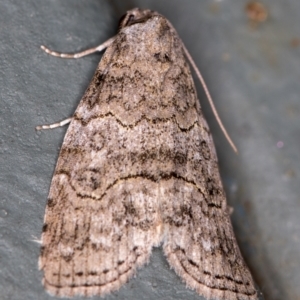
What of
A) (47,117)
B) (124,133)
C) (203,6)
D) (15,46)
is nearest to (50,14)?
(15,46)

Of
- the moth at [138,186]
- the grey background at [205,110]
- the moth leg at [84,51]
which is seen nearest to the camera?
the moth at [138,186]

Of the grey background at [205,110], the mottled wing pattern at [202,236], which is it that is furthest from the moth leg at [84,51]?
the mottled wing pattern at [202,236]

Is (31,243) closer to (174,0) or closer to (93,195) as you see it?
(93,195)

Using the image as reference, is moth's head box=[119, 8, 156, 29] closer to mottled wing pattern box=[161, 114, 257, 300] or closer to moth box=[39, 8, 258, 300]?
moth box=[39, 8, 258, 300]

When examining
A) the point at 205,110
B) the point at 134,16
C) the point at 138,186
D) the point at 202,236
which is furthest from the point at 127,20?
the point at 202,236

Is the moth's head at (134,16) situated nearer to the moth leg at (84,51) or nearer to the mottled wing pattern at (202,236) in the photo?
the moth leg at (84,51)

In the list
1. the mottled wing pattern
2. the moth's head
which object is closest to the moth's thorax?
the moth's head
